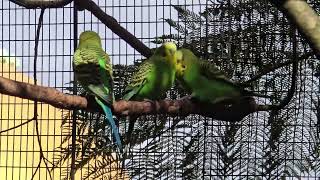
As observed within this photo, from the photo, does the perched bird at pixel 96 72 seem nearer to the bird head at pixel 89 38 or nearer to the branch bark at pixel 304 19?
the bird head at pixel 89 38

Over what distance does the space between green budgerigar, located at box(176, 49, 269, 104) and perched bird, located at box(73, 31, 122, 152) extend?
12 cm

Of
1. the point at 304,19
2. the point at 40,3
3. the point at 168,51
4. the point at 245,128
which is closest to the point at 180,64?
the point at 168,51

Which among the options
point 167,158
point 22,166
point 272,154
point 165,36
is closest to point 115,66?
point 165,36

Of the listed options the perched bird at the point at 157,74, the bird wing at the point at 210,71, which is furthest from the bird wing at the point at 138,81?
the bird wing at the point at 210,71

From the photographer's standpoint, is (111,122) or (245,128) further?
(245,128)

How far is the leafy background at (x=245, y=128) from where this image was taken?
95 cm

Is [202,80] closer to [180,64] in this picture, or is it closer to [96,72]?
[180,64]

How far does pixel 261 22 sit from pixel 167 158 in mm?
280

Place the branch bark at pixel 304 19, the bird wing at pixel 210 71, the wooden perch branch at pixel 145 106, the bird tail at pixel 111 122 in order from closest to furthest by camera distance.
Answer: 1. the branch bark at pixel 304 19
2. the wooden perch branch at pixel 145 106
3. the bird tail at pixel 111 122
4. the bird wing at pixel 210 71

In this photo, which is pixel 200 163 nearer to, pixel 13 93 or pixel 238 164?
pixel 238 164

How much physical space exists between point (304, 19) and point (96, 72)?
2.02 feet

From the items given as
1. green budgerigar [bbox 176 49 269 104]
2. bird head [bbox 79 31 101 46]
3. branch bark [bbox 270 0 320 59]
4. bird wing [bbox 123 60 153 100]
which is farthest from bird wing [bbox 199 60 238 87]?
branch bark [bbox 270 0 320 59]

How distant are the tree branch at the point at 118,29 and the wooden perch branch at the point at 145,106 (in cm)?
21

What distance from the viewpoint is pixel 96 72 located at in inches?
37.5
